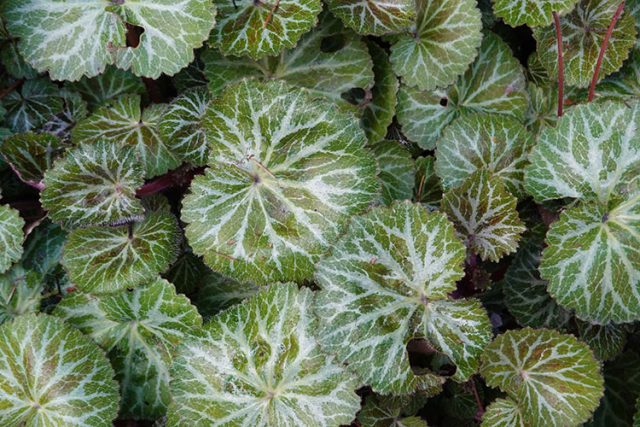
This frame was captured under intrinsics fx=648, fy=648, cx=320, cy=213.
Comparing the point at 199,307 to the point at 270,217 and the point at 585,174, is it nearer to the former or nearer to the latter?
the point at 270,217

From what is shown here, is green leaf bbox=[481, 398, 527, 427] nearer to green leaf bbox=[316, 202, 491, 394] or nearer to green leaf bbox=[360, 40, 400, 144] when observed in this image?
green leaf bbox=[316, 202, 491, 394]

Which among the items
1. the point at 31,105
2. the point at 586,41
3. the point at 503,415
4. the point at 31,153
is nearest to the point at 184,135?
the point at 31,153

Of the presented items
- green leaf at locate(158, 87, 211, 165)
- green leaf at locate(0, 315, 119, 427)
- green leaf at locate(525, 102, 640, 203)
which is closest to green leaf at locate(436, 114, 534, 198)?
green leaf at locate(525, 102, 640, 203)

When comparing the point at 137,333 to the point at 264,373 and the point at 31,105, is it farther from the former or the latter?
the point at 31,105

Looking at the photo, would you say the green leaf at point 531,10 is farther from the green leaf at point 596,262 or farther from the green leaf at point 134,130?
the green leaf at point 134,130

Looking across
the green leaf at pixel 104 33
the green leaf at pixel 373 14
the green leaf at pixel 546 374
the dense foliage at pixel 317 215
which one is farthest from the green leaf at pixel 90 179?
the green leaf at pixel 546 374

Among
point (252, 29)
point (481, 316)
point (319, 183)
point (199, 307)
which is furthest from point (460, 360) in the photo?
point (252, 29)

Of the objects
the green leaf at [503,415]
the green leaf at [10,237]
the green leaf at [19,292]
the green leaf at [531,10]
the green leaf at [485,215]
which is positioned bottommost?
the green leaf at [19,292]
